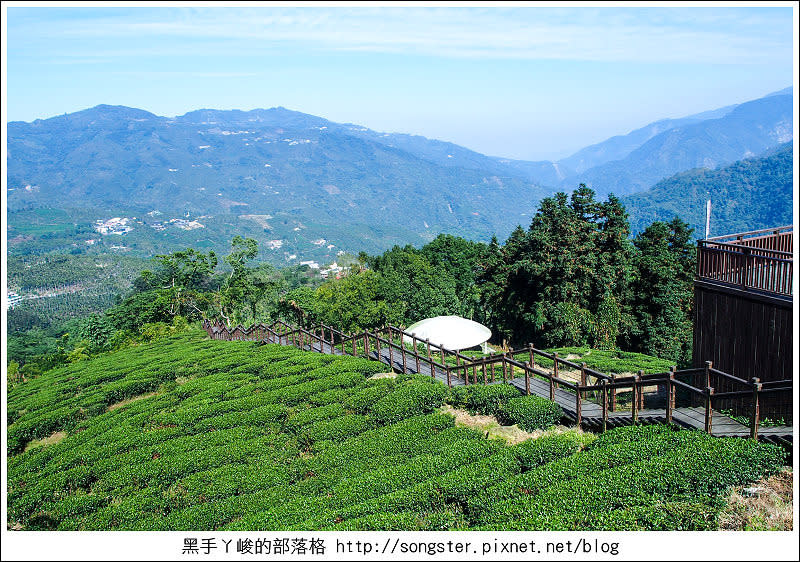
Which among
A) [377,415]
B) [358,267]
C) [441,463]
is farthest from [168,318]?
[441,463]

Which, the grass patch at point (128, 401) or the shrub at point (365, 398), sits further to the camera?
the grass patch at point (128, 401)

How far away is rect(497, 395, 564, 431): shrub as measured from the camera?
8555 millimetres

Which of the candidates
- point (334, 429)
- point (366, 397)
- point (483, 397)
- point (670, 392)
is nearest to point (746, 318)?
point (670, 392)

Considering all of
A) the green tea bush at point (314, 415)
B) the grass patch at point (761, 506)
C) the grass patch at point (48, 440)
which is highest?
the grass patch at point (761, 506)

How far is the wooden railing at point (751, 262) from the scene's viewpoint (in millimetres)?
7977

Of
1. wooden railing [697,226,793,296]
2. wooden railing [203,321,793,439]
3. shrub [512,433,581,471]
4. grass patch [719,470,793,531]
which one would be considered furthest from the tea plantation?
wooden railing [697,226,793,296]

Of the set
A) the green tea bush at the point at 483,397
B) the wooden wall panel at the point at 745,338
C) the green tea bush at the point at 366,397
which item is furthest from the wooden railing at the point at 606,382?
the green tea bush at the point at 366,397

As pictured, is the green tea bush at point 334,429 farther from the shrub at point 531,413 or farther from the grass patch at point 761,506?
the grass patch at point 761,506

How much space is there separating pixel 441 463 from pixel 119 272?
447 feet

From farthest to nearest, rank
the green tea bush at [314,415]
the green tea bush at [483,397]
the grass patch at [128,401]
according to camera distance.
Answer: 1. the grass patch at [128,401]
2. the green tea bush at [314,415]
3. the green tea bush at [483,397]

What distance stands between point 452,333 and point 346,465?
391 inches

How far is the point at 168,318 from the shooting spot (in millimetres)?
35188

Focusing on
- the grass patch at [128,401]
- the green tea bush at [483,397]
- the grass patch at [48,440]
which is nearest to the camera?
the green tea bush at [483,397]

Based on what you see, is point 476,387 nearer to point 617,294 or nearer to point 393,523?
point 393,523
